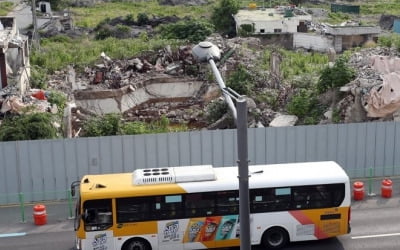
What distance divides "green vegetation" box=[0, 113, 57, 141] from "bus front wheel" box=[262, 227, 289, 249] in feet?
38.5

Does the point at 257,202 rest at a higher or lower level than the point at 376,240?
higher

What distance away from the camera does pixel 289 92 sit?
34000mm

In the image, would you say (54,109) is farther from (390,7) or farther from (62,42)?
(390,7)

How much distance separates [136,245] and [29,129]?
1020cm

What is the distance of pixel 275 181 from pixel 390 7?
79860 mm

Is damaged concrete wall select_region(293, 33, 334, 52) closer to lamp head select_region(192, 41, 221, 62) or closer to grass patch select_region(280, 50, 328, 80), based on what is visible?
Answer: grass patch select_region(280, 50, 328, 80)

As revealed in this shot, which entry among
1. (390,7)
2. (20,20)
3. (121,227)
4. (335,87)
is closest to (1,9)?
(20,20)

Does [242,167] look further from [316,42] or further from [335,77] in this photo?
[316,42]

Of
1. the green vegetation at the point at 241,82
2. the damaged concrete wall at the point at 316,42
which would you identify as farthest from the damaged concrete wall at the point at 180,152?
the damaged concrete wall at the point at 316,42

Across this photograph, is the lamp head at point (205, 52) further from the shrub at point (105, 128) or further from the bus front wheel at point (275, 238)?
the shrub at point (105, 128)

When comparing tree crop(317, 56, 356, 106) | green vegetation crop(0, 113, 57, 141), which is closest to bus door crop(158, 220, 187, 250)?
green vegetation crop(0, 113, 57, 141)

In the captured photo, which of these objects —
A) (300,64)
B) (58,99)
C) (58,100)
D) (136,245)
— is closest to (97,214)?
(136,245)

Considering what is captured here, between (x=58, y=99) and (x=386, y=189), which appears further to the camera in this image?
(x=58, y=99)

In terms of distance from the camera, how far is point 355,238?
19281 mm
